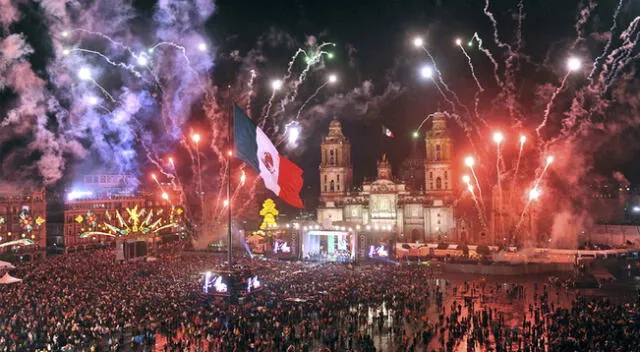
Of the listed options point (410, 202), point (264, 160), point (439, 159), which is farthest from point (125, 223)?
point (439, 159)

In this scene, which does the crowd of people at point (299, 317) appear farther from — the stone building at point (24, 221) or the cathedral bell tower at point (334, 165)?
the cathedral bell tower at point (334, 165)

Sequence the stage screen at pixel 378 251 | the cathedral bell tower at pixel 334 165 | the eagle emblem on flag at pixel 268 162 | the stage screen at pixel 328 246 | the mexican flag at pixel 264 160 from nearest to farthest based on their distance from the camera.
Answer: the mexican flag at pixel 264 160, the eagle emblem on flag at pixel 268 162, the stage screen at pixel 378 251, the stage screen at pixel 328 246, the cathedral bell tower at pixel 334 165

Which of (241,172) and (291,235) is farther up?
(241,172)

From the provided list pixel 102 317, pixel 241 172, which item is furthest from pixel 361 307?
pixel 241 172

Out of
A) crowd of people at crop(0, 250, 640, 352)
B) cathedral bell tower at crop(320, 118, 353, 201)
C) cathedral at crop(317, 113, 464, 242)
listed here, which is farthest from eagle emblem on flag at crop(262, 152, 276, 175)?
cathedral bell tower at crop(320, 118, 353, 201)

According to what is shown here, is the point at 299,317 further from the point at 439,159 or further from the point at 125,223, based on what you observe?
the point at 439,159

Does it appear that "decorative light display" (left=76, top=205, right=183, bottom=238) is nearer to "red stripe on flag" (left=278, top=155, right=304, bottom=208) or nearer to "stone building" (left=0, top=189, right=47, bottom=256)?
"stone building" (left=0, top=189, right=47, bottom=256)

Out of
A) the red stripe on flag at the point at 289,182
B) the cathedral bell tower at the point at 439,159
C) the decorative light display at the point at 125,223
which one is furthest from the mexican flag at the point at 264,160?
the cathedral bell tower at the point at 439,159

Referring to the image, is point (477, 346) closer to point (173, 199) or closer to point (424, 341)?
point (424, 341)
